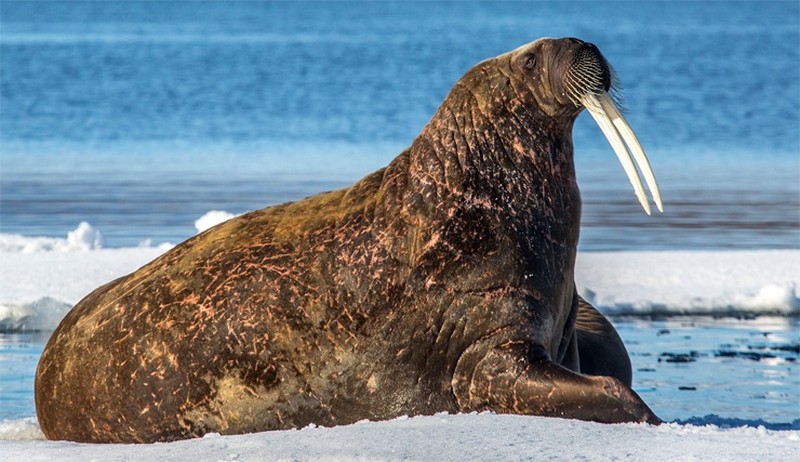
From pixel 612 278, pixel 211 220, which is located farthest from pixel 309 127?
pixel 612 278

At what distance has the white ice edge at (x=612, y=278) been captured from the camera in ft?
32.2

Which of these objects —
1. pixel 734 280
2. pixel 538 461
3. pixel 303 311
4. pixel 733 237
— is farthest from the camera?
pixel 733 237

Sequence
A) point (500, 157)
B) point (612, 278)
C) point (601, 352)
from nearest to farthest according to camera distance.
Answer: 1. point (500, 157)
2. point (601, 352)
3. point (612, 278)

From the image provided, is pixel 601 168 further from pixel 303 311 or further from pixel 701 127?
pixel 303 311

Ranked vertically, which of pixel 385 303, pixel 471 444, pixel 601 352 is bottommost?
pixel 471 444

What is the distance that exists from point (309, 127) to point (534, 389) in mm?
25805

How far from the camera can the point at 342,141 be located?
1094 inches

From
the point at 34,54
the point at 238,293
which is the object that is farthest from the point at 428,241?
the point at 34,54

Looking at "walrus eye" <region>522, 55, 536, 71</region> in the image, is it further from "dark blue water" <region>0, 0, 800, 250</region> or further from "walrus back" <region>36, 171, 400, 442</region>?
"dark blue water" <region>0, 0, 800, 250</region>

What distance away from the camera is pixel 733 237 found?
1405 centimetres

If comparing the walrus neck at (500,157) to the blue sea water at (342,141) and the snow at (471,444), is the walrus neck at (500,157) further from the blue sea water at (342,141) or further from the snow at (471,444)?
the blue sea water at (342,141)

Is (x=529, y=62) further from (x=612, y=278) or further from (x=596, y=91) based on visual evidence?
(x=612, y=278)

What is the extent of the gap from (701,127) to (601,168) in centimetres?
926

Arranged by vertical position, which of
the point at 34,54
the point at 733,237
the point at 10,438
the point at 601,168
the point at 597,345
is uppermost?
the point at 34,54
